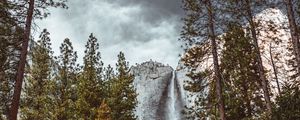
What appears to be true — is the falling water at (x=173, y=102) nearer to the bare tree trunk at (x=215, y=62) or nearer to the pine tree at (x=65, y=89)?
the pine tree at (x=65, y=89)

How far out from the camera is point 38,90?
36.8 metres

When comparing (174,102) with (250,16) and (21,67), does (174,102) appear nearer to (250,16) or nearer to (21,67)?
(250,16)

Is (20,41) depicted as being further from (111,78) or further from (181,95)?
(181,95)

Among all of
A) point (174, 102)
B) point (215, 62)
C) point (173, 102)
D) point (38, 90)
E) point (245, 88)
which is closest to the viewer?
point (215, 62)

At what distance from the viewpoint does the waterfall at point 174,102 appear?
6167cm

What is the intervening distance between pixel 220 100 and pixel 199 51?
2858mm

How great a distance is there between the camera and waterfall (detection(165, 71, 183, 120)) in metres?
61.7

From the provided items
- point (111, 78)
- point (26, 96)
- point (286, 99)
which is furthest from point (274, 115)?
point (111, 78)

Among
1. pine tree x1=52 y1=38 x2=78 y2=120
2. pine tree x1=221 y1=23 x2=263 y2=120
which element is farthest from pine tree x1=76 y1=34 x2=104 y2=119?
pine tree x1=221 y1=23 x2=263 y2=120

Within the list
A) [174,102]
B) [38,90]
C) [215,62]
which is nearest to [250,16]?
[215,62]

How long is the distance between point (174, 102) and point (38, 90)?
31.0m

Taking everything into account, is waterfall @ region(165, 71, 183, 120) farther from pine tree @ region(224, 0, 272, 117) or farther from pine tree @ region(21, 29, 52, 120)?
pine tree @ region(224, 0, 272, 117)

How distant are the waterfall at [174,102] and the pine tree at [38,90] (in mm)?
26946

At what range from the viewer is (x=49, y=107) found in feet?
116
